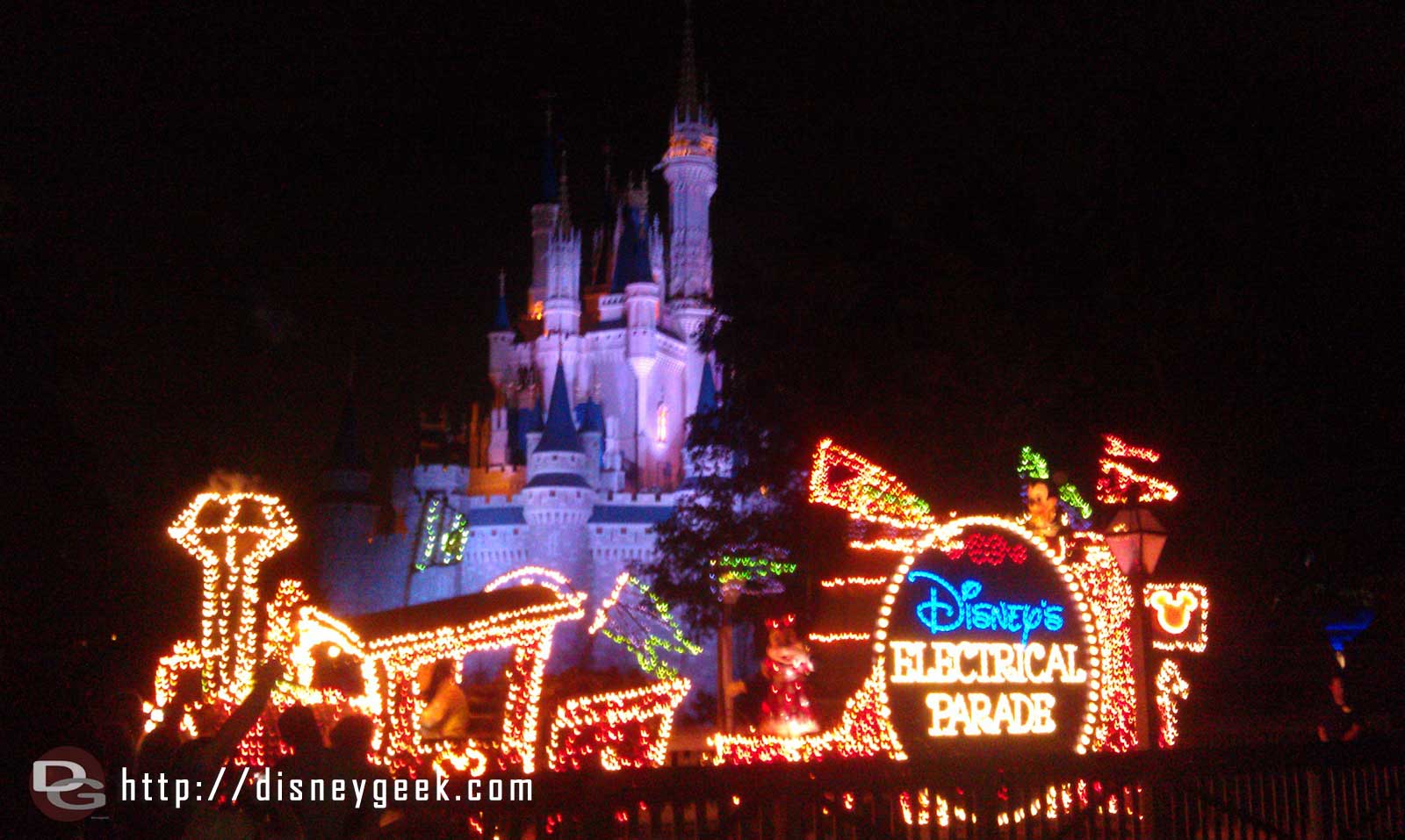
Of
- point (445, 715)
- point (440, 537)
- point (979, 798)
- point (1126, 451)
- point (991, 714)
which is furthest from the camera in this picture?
point (440, 537)

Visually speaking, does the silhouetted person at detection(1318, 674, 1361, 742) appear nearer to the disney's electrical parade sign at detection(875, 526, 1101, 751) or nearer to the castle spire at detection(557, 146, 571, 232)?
the disney's electrical parade sign at detection(875, 526, 1101, 751)

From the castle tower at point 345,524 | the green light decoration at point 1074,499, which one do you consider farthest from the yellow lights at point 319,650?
the castle tower at point 345,524

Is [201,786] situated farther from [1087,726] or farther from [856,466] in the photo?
[856,466]

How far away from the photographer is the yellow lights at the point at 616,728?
1085 cm

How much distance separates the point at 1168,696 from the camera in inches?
510

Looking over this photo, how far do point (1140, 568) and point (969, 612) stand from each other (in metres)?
2.07

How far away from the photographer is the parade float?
8164mm

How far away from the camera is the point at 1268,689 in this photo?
2220 cm

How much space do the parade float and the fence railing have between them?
0.83 feet

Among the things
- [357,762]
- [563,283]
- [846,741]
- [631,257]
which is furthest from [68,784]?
[563,283]

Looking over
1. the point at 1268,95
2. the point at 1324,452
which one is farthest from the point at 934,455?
the point at 1268,95

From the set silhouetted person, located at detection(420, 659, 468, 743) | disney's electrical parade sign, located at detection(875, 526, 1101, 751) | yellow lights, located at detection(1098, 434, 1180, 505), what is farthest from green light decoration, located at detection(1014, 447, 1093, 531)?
silhouetted person, located at detection(420, 659, 468, 743)

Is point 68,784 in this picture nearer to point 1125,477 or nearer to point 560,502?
point 1125,477

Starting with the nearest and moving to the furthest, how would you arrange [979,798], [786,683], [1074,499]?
[979,798]
[786,683]
[1074,499]
